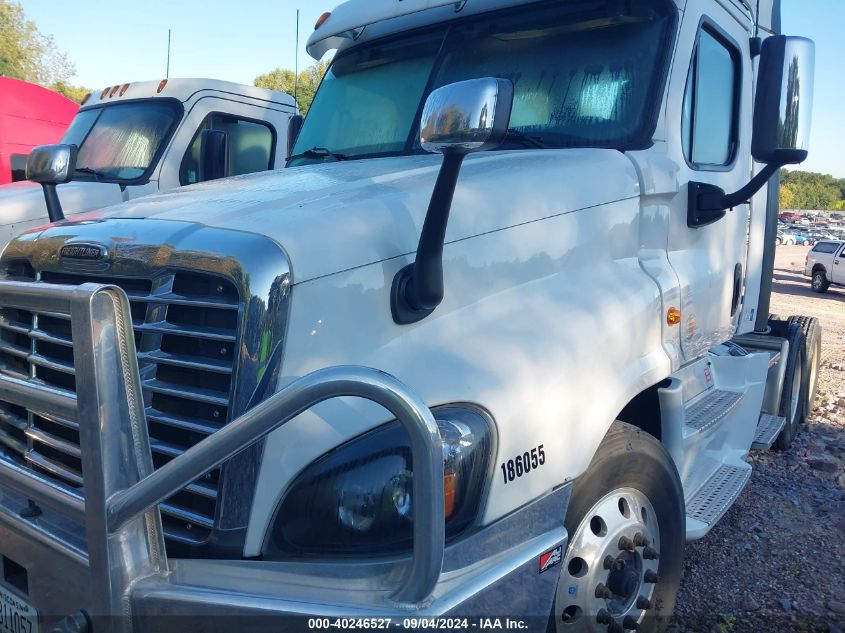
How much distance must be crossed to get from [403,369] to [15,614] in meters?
1.32

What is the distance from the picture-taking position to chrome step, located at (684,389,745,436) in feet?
11.1

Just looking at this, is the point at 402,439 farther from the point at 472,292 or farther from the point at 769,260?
the point at 769,260

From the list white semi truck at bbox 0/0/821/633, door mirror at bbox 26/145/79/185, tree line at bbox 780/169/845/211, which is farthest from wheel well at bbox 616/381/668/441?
tree line at bbox 780/169/845/211

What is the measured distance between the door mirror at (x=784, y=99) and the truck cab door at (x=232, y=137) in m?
4.74

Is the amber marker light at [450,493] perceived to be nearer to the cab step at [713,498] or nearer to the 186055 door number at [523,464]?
the 186055 door number at [523,464]

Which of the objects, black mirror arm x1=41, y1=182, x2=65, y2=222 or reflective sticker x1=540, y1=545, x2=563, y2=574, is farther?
black mirror arm x1=41, y1=182, x2=65, y2=222

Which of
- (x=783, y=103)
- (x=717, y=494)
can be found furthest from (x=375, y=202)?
(x=717, y=494)

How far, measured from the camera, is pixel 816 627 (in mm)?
3258

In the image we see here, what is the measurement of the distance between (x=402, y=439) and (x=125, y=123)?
19.9 feet

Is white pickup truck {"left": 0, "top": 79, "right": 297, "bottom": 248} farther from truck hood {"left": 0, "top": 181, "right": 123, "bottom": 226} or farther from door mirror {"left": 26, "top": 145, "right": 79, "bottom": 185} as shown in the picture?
door mirror {"left": 26, "top": 145, "right": 79, "bottom": 185}

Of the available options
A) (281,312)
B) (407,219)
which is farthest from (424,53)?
(281,312)

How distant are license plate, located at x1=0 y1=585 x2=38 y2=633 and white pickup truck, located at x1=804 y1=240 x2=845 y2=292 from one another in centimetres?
2415

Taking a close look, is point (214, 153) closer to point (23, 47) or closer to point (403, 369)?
point (403, 369)

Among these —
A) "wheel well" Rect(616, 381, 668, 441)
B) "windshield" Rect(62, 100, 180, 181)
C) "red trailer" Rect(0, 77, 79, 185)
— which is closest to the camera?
"wheel well" Rect(616, 381, 668, 441)
